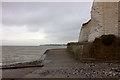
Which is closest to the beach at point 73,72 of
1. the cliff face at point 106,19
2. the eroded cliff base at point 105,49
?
the eroded cliff base at point 105,49

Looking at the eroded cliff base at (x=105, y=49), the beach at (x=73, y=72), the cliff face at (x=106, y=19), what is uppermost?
the cliff face at (x=106, y=19)

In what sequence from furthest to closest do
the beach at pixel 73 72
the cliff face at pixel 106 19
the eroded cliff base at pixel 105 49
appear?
the cliff face at pixel 106 19 < the eroded cliff base at pixel 105 49 < the beach at pixel 73 72

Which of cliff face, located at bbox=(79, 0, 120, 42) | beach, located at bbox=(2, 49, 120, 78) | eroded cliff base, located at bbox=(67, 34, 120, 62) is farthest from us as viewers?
cliff face, located at bbox=(79, 0, 120, 42)

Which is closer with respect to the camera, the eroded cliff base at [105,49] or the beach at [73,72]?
the beach at [73,72]

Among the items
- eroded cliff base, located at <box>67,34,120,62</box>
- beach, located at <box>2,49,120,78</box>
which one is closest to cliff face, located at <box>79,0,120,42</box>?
eroded cliff base, located at <box>67,34,120,62</box>

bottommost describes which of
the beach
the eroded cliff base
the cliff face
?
the beach

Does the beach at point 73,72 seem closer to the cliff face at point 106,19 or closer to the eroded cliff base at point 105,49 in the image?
the eroded cliff base at point 105,49

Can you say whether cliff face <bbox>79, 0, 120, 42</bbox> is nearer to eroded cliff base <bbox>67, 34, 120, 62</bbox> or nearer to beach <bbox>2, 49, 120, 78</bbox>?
eroded cliff base <bbox>67, 34, 120, 62</bbox>

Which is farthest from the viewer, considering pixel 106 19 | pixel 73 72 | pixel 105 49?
pixel 106 19

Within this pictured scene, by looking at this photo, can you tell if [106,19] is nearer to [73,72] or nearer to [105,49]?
[105,49]

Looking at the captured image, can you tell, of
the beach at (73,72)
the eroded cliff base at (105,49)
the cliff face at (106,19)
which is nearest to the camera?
the beach at (73,72)

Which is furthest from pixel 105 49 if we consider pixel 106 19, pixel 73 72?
pixel 73 72

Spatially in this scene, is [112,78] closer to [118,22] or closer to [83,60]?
[83,60]

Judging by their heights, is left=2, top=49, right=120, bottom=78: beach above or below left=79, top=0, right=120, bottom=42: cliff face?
below
